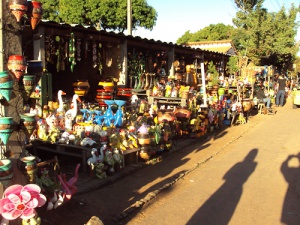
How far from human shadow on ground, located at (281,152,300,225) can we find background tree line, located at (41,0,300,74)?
687 inches

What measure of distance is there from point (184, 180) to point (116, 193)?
147 centimetres

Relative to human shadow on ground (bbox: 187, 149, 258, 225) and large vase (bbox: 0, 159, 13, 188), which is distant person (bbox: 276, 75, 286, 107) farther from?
large vase (bbox: 0, 159, 13, 188)

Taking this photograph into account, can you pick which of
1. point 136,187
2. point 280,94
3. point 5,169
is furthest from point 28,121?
point 280,94

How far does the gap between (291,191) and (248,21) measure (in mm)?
20687

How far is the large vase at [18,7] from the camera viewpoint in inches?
117

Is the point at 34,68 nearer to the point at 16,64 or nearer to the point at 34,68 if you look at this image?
the point at 34,68

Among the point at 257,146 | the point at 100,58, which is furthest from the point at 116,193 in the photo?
the point at 100,58

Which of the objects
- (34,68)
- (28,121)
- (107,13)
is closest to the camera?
(28,121)

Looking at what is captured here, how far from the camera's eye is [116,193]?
5355 millimetres

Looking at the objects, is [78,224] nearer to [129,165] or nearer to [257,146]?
[129,165]

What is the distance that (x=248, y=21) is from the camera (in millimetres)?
24344

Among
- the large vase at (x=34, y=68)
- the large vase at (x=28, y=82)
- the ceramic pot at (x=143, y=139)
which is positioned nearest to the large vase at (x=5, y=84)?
the large vase at (x=28, y=82)

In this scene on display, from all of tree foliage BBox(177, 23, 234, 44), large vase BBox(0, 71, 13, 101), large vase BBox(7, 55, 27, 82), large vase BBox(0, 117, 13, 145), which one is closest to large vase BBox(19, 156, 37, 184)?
large vase BBox(0, 117, 13, 145)

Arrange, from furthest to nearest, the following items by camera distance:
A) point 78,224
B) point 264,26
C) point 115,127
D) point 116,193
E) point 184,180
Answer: point 264,26, point 115,127, point 184,180, point 116,193, point 78,224
